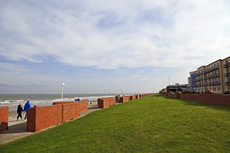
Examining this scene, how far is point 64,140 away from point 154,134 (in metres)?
3.68

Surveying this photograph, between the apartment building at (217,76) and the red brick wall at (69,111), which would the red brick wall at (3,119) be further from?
the apartment building at (217,76)

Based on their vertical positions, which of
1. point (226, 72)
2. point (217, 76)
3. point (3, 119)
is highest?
point (226, 72)

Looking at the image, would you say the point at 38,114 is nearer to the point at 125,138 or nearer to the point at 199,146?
the point at 125,138

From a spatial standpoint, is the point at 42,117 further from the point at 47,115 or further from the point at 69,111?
the point at 69,111

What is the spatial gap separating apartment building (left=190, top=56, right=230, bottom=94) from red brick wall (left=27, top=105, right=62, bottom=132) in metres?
44.1

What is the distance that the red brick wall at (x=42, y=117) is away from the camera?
8.30m

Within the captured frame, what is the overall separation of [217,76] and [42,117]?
4926cm

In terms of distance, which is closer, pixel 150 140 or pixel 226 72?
pixel 150 140

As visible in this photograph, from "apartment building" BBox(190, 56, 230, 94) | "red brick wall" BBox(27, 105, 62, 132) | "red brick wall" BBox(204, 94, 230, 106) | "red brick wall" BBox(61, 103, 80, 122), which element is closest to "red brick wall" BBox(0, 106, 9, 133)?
"red brick wall" BBox(27, 105, 62, 132)

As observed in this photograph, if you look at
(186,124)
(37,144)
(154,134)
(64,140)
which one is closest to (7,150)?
(37,144)

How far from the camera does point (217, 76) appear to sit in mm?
44188

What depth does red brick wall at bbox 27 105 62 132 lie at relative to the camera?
830 centimetres

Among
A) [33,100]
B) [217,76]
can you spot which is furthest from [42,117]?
[33,100]

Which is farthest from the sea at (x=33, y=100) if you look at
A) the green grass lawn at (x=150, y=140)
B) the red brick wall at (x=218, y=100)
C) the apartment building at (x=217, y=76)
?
the apartment building at (x=217, y=76)
